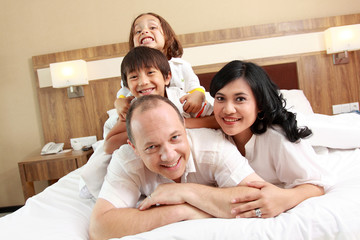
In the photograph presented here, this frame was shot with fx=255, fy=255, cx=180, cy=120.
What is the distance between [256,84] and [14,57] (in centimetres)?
320

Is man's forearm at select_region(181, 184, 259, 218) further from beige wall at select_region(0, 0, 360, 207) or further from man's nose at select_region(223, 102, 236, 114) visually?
beige wall at select_region(0, 0, 360, 207)

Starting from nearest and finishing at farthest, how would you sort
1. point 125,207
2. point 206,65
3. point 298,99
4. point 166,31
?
point 125,207, point 166,31, point 298,99, point 206,65

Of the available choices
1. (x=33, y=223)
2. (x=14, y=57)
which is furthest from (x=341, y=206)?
(x=14, y=57)

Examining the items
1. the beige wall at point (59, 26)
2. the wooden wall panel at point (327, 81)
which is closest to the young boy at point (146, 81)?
the beige wall at point (59, 26)

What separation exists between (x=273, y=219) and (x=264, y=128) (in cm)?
51

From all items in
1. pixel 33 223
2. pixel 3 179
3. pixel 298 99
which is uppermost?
pixel 298 99

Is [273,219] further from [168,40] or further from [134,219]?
[168,40]

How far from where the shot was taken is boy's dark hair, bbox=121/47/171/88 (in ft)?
4.48

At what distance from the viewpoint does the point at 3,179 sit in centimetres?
325

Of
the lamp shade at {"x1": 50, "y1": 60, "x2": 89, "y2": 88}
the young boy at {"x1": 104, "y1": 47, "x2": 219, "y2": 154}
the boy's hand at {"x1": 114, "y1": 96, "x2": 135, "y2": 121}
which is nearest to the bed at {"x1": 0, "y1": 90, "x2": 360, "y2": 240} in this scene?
the young boy at {"x1": 104, "y1": 47, "x2": 219, "y2": 154}

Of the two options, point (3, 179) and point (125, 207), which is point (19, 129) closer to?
point (3, 179)

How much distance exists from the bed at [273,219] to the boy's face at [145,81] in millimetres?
659

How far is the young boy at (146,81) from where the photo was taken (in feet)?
4.43

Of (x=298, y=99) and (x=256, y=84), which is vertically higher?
(x=256, y=84)
